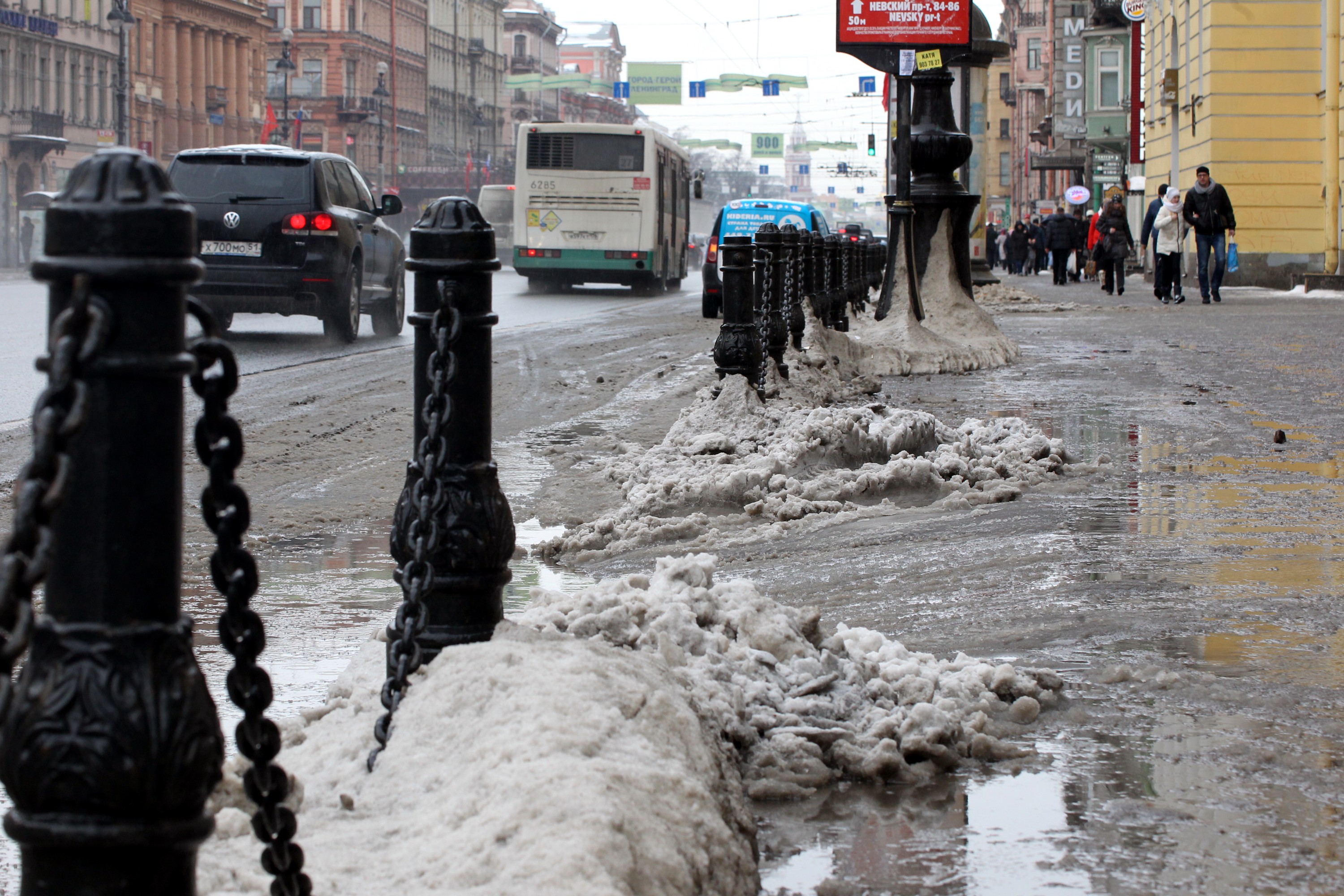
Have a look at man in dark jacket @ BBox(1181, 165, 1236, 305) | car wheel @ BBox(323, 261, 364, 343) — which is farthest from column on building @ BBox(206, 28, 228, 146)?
car wheel @ BBox(323, 261, 364, 343)

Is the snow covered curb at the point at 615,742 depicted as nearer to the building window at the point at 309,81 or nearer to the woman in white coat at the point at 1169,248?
Result: the woman in white coat at the point at 1169,248

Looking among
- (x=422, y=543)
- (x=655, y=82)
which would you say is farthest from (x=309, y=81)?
(x=422, y=543)

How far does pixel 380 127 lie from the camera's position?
8600 centimetres

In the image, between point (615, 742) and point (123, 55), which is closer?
point (615, 742)

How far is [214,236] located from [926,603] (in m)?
11.2

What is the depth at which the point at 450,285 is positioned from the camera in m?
2.94

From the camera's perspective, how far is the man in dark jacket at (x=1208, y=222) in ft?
74.7

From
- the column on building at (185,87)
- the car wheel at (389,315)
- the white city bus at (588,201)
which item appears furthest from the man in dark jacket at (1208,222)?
the column on building at (185,87)

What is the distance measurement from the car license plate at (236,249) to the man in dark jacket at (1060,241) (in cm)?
2365

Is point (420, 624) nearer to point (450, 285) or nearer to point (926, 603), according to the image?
point (450, 285)

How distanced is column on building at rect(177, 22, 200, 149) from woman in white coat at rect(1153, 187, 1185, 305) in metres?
55.6

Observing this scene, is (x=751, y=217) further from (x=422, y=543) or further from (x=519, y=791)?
(x=519, y=791)

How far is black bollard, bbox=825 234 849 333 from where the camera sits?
15.1 meters

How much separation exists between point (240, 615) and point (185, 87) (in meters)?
Answer: 74.7
